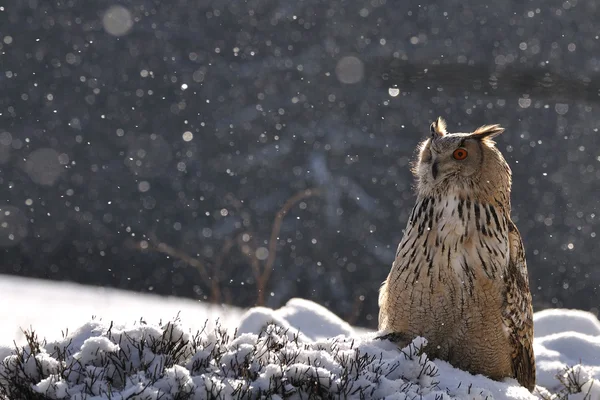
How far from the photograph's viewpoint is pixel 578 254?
9.28 meters

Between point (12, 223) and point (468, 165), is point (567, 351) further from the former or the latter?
point (12, 223)

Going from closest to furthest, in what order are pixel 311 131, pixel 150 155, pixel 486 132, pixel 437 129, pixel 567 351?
pixel 486 132 < pixel 437 129 < pixel 567 351 < pixel 311 131 < pixel 150 155

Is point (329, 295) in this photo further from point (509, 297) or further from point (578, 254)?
point (509, 297)

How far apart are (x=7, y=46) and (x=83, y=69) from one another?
1.34m

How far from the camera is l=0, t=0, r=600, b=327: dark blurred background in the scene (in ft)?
30.1

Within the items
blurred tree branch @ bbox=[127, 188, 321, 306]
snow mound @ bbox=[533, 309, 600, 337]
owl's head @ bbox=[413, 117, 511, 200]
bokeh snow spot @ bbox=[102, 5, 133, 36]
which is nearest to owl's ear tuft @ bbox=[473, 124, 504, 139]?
owl's head @ bbox=[413, 117, 511, 200]

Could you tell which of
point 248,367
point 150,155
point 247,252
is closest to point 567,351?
point 247,252

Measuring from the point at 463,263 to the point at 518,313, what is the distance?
500mm

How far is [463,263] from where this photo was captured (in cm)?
317

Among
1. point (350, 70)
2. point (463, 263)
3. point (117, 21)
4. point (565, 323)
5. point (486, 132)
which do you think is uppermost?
point (117, 21)

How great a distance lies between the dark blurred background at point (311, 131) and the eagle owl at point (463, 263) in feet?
18.0

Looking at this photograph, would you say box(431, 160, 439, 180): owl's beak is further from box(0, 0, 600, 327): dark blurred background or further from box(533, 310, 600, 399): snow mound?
box(0, 0, 600, 327): dark blurred background

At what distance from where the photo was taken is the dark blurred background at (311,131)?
9172mm

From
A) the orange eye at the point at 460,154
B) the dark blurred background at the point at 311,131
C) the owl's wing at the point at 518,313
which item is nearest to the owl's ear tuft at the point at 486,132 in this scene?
the orange eye at the point at 460,154
